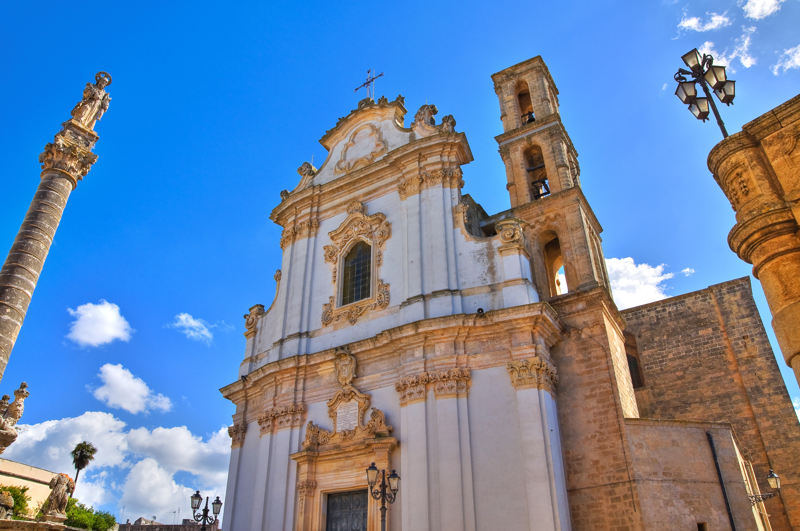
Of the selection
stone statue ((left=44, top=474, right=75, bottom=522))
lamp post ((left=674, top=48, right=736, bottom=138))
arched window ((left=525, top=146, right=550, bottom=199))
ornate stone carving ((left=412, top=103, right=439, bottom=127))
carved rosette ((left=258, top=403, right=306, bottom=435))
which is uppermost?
ornate stone carving ((left=412, top=103, right=439, bottom=127))

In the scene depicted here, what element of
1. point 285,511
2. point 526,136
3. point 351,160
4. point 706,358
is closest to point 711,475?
point 706,358

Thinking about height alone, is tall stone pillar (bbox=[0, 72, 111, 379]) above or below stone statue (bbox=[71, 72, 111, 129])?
below

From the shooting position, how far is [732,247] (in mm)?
6070

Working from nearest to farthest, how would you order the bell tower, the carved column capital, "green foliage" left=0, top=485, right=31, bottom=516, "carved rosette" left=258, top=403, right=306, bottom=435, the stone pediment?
the carved column capital, "carved rosette" left=258, top=403, right=306, bottom=435, the bell tower, the stone pediment, "green foliage" left=0, top=485, right=31, bottom=516

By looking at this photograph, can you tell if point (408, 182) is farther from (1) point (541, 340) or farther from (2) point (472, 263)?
(1) point (541, 340)

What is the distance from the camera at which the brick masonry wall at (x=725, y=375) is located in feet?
58.9

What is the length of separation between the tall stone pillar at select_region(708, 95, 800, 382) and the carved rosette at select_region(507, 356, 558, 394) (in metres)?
7.39

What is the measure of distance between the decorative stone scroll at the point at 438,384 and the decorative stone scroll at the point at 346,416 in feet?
2.96

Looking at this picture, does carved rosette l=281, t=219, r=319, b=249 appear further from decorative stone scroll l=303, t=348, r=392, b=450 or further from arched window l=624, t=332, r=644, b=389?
arched window l=624, t=332, r=644, b=389

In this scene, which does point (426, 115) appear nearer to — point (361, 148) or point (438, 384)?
point (361, 148)

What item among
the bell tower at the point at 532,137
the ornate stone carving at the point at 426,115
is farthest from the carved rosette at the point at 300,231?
the bell tower at the point at 532,137

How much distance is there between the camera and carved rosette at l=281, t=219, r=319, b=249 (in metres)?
19.2

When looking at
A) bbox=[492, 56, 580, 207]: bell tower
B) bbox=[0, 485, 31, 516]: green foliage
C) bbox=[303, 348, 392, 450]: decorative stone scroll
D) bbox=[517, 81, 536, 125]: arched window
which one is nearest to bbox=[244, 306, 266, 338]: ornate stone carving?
bbox=[303, 348, 392, 450]: decorative stone scroll

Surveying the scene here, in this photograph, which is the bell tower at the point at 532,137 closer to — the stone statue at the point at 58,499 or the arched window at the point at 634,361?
the arched window at the point at 634,361
